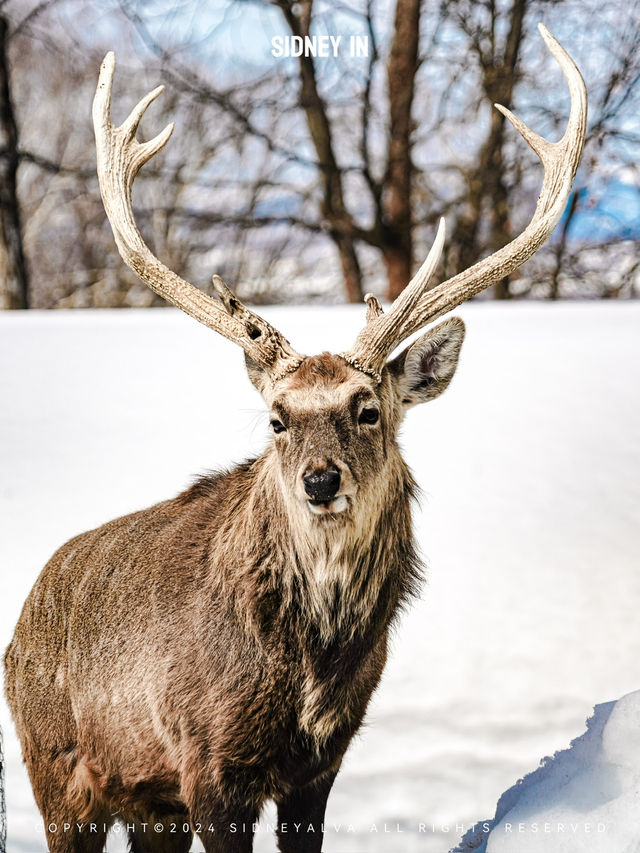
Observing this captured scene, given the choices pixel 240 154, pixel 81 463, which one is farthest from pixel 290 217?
pixel 81 463

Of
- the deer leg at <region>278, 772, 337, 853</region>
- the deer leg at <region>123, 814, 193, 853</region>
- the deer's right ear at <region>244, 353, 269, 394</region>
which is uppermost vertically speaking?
the deer's right ear at <region>244, 353, 269, 394</region>

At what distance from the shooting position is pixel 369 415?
10.3 feet

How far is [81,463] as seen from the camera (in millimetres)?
6195

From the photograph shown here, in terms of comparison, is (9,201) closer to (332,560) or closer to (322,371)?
(322,371)

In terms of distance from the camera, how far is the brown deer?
307 cm

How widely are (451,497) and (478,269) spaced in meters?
2.91

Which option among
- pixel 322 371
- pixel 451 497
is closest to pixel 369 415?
pixel 322 371

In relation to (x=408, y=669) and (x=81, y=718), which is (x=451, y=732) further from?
(x=81, y=718)

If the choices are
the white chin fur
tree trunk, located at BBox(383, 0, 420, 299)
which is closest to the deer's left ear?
the white chin fur

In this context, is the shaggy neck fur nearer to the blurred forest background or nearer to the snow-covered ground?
the snow-covered ground

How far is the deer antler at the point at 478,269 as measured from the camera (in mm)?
3295

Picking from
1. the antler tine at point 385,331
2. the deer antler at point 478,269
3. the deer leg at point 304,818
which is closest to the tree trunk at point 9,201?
the deer antler at point 478,269

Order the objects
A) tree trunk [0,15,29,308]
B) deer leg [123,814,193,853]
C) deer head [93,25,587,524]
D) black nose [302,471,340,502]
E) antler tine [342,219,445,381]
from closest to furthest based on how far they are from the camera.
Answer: black nose [302,471,340,502] → deer head [93,25,587,524] → antler tine [342,219,445,381] → deer leg [123,814,193,853] → tree trunk [0,15,29,308]

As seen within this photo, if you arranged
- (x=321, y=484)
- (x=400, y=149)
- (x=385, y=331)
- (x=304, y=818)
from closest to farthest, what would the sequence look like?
(x=321, y=484) < (x=385, y=331) < (x=304, y=818) < (x=400, y=149)
